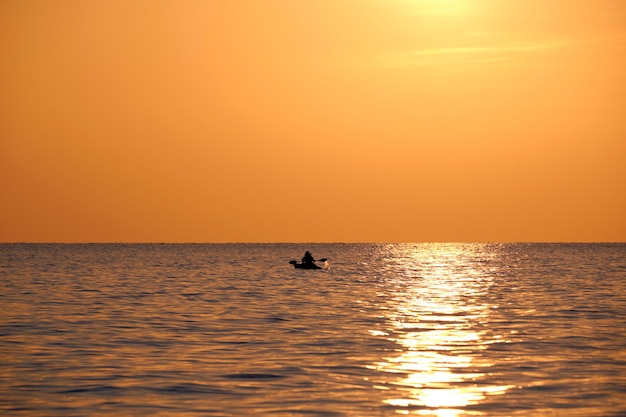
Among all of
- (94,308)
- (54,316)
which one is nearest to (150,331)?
(54,316)

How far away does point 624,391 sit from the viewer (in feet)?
80.6

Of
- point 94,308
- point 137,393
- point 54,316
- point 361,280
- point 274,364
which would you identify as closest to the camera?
point 137,393

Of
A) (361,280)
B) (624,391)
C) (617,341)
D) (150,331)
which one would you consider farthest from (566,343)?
(361,280)

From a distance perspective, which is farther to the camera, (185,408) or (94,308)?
(94,308)

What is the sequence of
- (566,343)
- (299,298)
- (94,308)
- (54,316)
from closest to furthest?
(566,343) < (54,316) < (94,308) < (299,298)

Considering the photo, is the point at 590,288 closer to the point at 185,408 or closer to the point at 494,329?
the point at 494,329

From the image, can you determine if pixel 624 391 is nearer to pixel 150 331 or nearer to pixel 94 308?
pixel 150 331

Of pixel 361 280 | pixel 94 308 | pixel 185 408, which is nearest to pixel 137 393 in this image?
pixel 185 408

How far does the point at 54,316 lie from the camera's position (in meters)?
44.7

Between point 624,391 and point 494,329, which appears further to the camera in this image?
point 494,329

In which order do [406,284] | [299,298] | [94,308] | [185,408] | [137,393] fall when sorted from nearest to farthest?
1. [185,408]
2. [137,393]
3. [94,308]
4. [299,298]
5. [406,284]

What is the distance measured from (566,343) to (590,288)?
37042 mm

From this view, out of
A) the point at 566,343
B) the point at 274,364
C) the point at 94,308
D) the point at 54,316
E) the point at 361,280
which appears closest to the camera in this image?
the point at 274,364

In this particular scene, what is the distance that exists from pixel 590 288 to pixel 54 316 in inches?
1568
